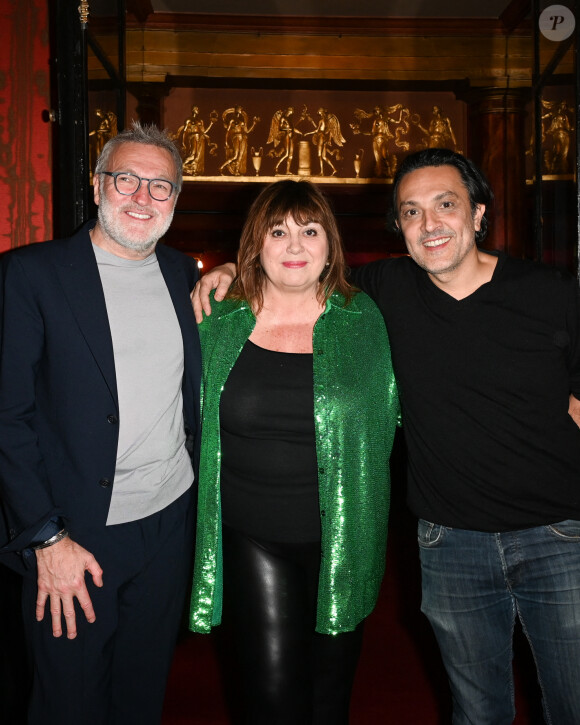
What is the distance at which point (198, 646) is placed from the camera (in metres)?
2.90

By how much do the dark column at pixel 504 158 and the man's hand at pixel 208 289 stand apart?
5065mm

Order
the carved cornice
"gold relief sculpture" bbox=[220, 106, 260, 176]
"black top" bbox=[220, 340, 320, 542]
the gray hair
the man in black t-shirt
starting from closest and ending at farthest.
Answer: the man in black t-shirt
"black top" bbox=[220, 340, 320, 542]
the gray hair
the carved cornice
"gold relief sculpture" bbox=[220, 106, 260, 176]

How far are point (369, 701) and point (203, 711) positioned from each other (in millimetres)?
647

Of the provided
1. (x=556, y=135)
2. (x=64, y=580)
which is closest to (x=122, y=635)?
(x=64, y=580)

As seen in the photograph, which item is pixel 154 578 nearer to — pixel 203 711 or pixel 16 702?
pixel 16 702

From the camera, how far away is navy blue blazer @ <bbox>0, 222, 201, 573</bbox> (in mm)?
1497

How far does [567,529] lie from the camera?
1.60 metres

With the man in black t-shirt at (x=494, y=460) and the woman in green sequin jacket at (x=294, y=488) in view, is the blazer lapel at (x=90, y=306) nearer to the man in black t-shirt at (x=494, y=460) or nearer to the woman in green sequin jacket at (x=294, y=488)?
the woman in green sequin jacket at (x=294, y=488)

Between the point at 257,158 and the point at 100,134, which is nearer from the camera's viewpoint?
the point at 100,134

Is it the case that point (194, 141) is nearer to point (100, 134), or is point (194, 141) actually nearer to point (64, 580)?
point (100, 134)

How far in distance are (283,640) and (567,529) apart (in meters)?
0.80

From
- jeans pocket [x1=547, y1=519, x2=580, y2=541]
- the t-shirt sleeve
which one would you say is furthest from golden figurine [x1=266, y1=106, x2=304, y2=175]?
jeans pocket [x1=547, y1=519, x2=580, y2=541]

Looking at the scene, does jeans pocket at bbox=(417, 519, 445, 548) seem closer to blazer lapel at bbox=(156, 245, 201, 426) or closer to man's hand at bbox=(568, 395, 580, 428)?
man's hand at bbox=(568, 395, 580, 428)

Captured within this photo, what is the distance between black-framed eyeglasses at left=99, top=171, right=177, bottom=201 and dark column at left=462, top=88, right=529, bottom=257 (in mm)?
5274
